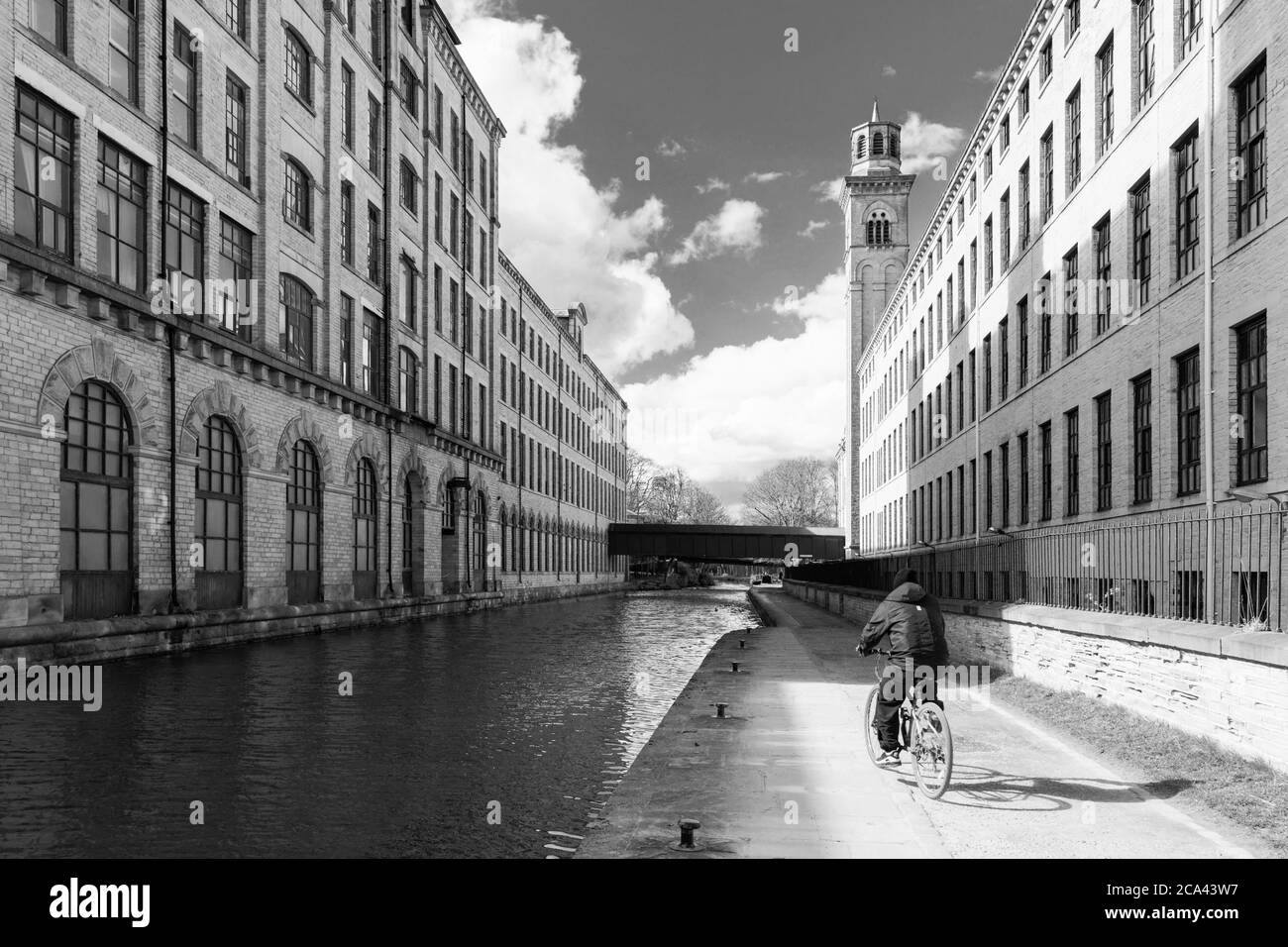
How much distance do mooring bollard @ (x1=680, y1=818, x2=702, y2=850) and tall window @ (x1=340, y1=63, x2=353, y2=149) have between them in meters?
29.7

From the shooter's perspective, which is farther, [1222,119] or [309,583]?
[309,583]

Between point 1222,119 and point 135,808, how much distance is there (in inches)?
654

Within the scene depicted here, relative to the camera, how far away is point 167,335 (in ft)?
67.0

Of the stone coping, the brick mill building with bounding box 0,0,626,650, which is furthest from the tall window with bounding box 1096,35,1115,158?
the brick mill building with bounding box 0,0,626,650

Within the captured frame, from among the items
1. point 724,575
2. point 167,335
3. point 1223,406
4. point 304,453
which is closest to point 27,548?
point 167,335

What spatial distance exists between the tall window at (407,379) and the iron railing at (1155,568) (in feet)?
70.5

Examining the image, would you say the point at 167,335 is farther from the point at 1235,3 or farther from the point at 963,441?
the point at 963,441

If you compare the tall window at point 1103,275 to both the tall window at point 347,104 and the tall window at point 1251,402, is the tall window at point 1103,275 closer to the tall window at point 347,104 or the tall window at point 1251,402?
the tall window at point 1251,402

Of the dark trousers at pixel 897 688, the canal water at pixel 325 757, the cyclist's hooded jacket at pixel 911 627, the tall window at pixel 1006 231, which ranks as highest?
the tall window at pixel 1006 231

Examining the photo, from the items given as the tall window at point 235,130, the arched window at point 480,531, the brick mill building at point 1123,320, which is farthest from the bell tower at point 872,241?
the tall window at point 235,130

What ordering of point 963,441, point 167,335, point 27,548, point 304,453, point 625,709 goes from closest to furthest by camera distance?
point 625,709
point 27,548
point 167,335
point 304,453
point 963,441

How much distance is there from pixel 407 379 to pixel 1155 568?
94.5 feet

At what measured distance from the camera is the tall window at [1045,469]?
2516 centimetres

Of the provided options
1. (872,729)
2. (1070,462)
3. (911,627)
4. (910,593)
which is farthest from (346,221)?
(911,627)
